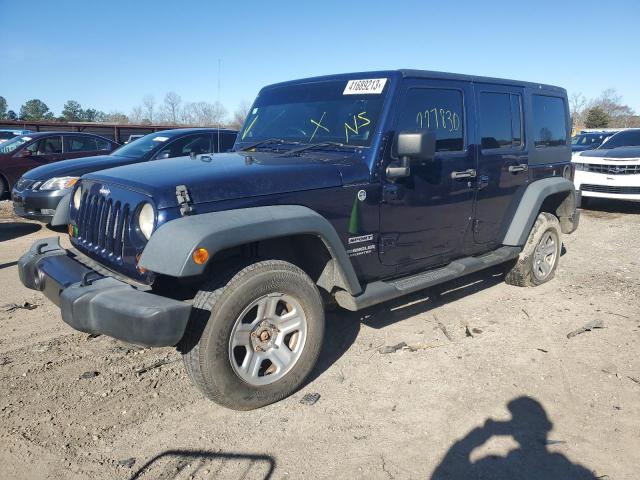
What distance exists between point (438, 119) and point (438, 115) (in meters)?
0.03

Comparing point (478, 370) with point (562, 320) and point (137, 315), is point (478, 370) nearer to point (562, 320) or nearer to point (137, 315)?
point (562, 320)

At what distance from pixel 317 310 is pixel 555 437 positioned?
154 centimetres

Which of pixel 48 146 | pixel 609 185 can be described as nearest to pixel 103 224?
pixel 48 146

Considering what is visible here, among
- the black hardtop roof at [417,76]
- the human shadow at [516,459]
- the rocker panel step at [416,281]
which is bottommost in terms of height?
the human shadow at [516,459]

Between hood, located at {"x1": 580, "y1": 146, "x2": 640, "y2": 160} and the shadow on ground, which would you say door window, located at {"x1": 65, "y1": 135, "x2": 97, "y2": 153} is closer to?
the shadow on ground

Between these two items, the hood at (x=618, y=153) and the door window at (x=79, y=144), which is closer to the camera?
the hood at (x=618, y=153)

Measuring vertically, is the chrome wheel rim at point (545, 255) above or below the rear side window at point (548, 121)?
below

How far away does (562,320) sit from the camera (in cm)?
468

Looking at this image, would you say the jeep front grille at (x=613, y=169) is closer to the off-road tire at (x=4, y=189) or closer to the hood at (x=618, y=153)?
the hood at (x=618, y=153)

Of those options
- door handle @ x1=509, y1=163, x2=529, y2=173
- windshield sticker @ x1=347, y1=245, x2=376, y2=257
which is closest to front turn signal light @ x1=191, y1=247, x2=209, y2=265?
windshield sticker @ x1=347, y1=245, x2=376, y2=257

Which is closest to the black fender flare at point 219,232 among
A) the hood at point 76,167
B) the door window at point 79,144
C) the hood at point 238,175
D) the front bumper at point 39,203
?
the hood at point 238,175

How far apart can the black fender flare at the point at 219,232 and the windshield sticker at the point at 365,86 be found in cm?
119

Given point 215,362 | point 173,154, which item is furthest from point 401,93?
point 173,154

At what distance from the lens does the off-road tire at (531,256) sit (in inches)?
211
